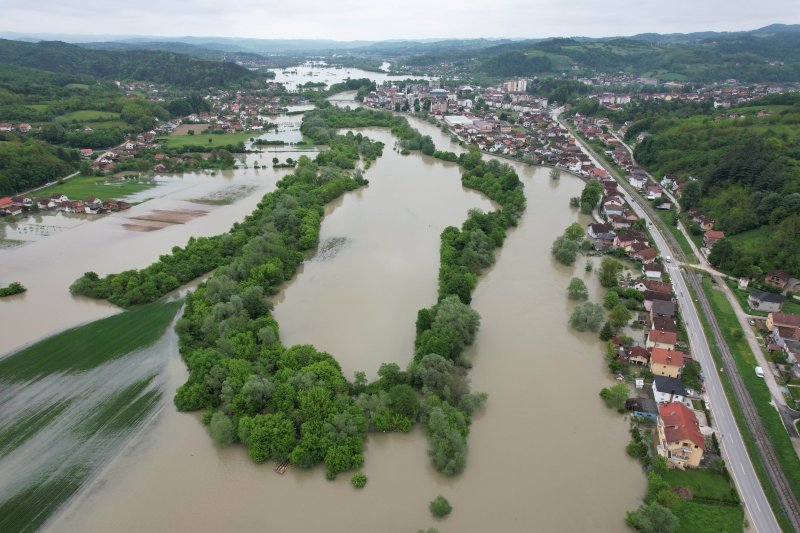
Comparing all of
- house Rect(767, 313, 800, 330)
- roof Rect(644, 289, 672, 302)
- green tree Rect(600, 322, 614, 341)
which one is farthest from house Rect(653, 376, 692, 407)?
house Rect(767, 313, 800, 330)

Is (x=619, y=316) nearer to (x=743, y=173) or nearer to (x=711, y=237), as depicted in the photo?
(x=711, y=237)

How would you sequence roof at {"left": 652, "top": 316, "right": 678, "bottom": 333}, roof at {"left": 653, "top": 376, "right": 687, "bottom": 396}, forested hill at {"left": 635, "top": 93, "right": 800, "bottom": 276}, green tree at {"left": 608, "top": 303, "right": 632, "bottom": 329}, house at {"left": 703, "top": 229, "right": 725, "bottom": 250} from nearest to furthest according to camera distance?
roof at {"left": 653, "top": 376, "right": 687, "bottom": 396} < roof at {"left": 652, "top": 316, "right": 678, "bottom": 333} < green tree at {"left": 608, "top": 303, "right": 632, "bottom": 329} < forested hill at {"left": 635, "top": 93, "right": 800, "bottom": 276} < house at {"left": 703, "top": 229, "right": 725, "bottom": 250}

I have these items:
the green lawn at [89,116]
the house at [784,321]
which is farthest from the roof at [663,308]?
the green lawn at [89,116]

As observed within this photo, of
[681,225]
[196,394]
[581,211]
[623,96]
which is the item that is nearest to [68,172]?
[196,394]

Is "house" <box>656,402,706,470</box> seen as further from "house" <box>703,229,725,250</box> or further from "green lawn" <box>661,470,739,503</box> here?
"house" <box>703,229,725,250</box>

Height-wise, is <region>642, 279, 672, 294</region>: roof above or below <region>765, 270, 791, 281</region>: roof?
below

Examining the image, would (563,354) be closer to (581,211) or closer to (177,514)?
(177,514)

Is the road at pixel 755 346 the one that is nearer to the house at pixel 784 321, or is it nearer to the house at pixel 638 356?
the house at pixel 784 321
